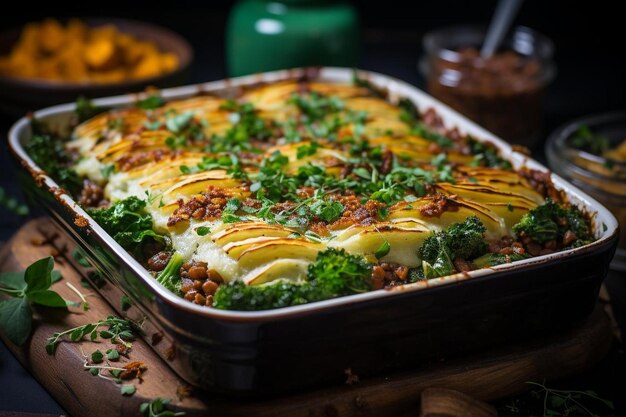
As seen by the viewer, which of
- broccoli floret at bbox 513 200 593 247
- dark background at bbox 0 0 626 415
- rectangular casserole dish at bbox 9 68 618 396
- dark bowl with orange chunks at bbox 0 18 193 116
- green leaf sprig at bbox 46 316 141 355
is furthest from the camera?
dark background at bbox 0 0 626 415

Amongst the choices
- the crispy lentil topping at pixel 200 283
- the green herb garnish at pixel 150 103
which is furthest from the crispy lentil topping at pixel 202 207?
the green herb garnish at pixel 150 103

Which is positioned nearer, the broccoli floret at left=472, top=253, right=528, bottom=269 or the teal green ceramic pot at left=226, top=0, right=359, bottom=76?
the broccoli floret at left=472, top=253, right=528, bottom=269

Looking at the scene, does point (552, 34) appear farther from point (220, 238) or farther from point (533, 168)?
point (220, 238)

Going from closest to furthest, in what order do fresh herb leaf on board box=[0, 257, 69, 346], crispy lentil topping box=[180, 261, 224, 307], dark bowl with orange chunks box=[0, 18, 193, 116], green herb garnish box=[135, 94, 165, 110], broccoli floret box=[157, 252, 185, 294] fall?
1. crispy lentil topping box=[180, 261, 224, 307]
2. broccoli floret box=[157, 252, 185, 294]
3. fresh herb leaf on board box=[0, 257, 69, 346]
4. green herb garnish box=[135, 94, 165, 110]
5. dark bowl with orange chunks box=[0, 18, 193, 116]

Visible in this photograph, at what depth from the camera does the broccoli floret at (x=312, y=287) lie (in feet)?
10.4

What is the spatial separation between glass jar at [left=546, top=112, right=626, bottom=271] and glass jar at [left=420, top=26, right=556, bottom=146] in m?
0.50

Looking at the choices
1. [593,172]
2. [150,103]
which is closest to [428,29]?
[593,172]

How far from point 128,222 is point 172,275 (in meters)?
0.42

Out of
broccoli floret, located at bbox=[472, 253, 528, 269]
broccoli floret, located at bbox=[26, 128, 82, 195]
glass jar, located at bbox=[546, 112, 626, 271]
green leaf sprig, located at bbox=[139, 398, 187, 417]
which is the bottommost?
green leaf sprig, located at bbox=[139, 398, 187, 417]

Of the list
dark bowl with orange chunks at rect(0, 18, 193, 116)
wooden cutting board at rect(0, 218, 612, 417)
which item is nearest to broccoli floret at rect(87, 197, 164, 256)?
wooden cutting board at rect(0, 218, 612, 417)

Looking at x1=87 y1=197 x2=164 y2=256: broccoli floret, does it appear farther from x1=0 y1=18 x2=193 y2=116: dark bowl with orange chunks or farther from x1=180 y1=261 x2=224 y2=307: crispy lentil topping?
x1=0 y1=18 x2=193 y2=116: dark bowl with orange chunks

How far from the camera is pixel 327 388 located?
340 cm

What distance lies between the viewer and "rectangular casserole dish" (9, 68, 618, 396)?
10.2 ft

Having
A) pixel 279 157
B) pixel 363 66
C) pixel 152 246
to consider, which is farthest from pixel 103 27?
pixel 152 246
